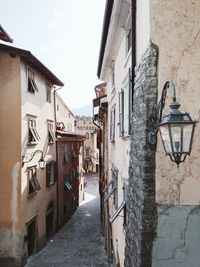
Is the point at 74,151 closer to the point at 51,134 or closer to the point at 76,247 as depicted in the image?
the point at 51,134

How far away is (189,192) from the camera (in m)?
4.99

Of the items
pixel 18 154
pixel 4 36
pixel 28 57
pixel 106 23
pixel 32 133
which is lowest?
pixel 18 154

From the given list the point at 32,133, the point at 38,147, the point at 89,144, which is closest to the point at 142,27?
the point at 32,133

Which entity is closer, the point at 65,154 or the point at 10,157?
the point at 10,157

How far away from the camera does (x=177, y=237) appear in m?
5.00

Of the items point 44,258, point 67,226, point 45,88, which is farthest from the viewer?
point 67,226

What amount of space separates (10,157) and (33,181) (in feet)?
7.13

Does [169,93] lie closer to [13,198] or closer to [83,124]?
[13,198]

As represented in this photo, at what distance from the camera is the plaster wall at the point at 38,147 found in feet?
51.4

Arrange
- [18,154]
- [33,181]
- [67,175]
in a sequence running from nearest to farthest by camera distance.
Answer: [18,154] < [33,181] < [67,175]

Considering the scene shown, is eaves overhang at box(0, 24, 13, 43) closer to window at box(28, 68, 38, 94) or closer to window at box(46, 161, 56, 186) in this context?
window at box(28, 68, 38, 94)

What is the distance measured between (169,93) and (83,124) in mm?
46624

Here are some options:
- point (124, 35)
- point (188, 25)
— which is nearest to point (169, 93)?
point (188, 25)

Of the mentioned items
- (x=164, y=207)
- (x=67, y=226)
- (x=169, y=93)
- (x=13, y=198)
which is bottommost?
(x=67, y=226)
